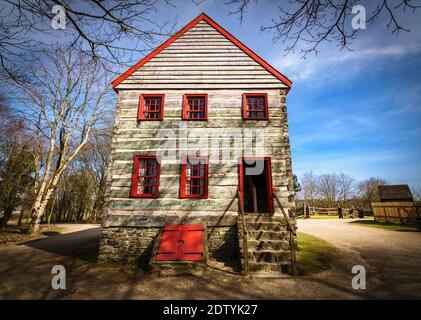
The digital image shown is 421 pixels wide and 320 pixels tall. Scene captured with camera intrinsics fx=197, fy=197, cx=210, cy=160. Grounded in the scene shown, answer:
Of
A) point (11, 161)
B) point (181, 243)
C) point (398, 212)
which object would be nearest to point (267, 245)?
point (181, 243)

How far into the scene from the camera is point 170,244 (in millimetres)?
7430

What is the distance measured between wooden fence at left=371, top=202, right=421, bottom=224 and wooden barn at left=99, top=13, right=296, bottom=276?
17.0m

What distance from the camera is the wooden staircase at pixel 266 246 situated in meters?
6.60

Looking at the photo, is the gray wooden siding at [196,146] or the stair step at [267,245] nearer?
the stair step at [267,245]

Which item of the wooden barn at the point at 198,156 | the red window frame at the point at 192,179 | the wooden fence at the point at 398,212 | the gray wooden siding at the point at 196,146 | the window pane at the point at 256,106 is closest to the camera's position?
the wooden barn at the point at 198,156

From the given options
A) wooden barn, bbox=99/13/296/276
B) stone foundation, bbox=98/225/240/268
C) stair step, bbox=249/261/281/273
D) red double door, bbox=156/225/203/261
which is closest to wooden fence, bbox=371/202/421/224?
wooden barn, bbox=99/13/296/276

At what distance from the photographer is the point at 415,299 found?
482 centimetres

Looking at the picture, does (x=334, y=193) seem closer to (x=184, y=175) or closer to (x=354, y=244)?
(x=354, y=244)

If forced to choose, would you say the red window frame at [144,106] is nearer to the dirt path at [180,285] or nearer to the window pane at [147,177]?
the window pane at [147,177]

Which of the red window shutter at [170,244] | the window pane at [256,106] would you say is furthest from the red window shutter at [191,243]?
the window pane at [256,106]

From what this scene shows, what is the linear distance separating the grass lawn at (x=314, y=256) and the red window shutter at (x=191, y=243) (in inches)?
140

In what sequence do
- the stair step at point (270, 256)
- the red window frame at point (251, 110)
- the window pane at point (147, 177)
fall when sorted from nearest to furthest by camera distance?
the stair step at point (270, 256), the window pane at point (147, 177), the red window frame at point (251, 110)
